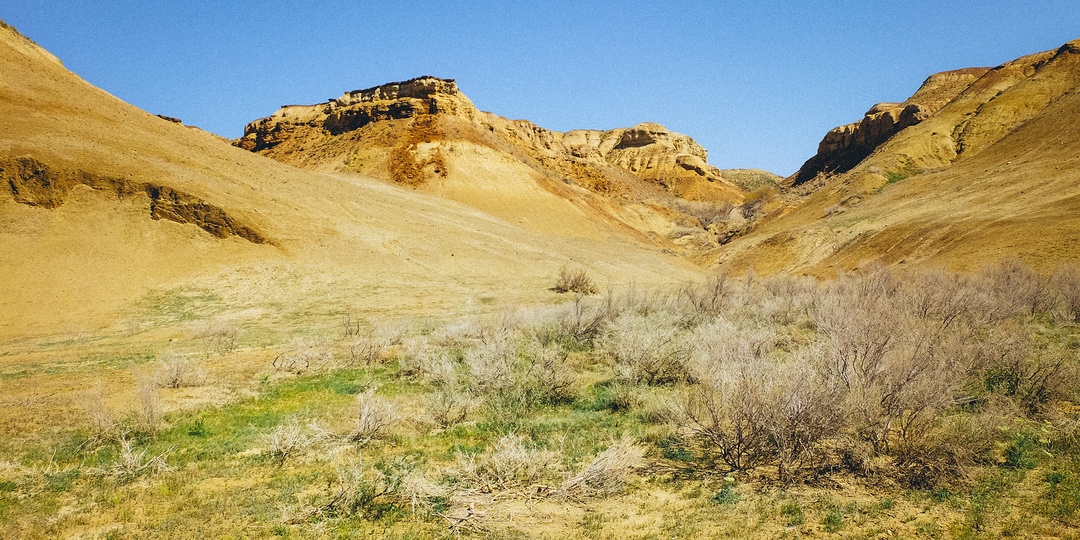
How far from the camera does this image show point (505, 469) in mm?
6664

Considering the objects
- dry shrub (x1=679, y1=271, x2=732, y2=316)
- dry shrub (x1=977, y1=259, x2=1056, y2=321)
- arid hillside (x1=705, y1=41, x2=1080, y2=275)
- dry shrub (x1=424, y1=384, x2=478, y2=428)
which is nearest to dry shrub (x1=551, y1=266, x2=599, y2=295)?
dry shrub (x1=679, y1=271, x2=732, y2=316)

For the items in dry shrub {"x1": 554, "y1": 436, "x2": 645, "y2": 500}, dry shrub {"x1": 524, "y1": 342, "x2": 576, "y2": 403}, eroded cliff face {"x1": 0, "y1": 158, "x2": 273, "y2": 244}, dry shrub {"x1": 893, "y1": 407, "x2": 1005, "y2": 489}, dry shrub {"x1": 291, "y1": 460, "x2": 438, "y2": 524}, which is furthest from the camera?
eroded cliff face {"x1": 0, "y1": 158, "x2": 273, "y2": 244}

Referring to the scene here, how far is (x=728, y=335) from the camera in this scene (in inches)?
439

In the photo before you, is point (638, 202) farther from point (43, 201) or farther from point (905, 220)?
point (43, 201)

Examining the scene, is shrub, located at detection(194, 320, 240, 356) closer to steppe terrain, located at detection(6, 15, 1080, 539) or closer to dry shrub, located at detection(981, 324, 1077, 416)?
steppe terrain, located at detection(6, 15, 1080, 539)

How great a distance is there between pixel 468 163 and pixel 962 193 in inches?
1543

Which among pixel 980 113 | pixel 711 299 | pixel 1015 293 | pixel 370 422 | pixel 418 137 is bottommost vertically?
pixel 370 422

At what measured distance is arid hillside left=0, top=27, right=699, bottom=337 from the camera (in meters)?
21.2

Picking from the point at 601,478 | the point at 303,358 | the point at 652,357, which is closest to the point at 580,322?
the point at 652,357

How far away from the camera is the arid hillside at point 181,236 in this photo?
21188 mm

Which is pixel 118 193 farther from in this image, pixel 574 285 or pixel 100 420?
pixel 100 420

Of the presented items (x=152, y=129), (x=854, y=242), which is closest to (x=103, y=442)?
(x=152, y=129)

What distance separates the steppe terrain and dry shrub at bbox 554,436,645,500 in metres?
0.04

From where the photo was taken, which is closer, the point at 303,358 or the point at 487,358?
the point at 487,358
